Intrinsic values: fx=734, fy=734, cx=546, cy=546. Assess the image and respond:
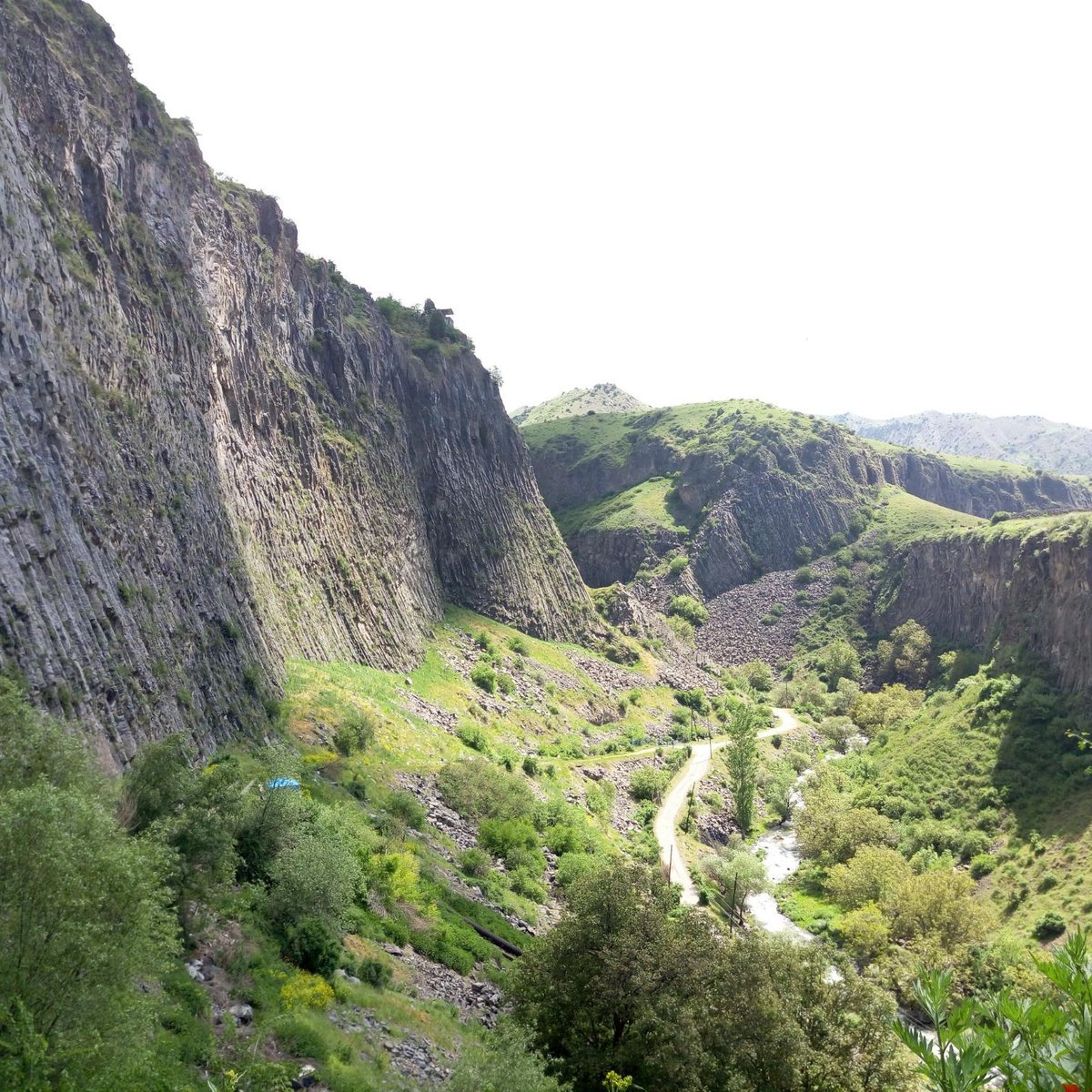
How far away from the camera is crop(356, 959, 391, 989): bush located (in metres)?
22.6

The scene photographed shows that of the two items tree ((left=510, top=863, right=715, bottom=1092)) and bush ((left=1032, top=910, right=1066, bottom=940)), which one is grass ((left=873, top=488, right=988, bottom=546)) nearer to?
bush ((left=1032, top=910, right=1066, bottom=940))

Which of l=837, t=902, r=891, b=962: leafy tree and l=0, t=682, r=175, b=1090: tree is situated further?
l=837, t=902, r=891, b=962: leafy tree

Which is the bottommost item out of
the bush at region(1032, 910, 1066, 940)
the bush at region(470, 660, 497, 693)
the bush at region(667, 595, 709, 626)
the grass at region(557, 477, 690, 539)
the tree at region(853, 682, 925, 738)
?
the tree at region(853, 682, 925, 738)

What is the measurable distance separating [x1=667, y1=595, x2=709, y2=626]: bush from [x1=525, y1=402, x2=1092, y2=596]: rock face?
8156 mm

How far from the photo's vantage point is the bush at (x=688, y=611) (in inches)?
5167

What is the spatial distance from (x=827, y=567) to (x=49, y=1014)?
143 meters

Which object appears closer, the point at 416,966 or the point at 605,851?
the point at 416,966

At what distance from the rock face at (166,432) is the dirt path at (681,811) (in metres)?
25.8

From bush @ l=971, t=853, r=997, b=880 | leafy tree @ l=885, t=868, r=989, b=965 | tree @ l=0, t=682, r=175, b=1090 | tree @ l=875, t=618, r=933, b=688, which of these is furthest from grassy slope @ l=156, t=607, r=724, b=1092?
tree @ l=875, t=618, r=933, b=688

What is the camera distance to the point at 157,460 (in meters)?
35.7

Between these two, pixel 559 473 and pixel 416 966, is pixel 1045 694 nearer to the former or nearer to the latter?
pixel 416 966

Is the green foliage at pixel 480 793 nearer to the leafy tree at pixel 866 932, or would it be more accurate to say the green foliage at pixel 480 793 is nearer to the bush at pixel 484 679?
the leafy tree at pixel 866 932

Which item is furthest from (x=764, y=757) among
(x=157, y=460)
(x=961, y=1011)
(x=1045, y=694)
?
(x=961, y=1011)

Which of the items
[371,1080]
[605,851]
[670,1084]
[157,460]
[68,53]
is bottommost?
[605,851]
